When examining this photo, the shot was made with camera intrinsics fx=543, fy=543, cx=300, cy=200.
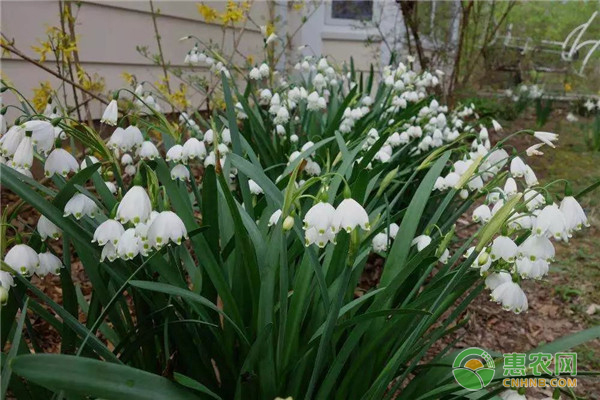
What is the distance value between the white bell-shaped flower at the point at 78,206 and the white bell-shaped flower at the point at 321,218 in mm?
509

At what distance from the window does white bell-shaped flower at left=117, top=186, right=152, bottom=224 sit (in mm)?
6564

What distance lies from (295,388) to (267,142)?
1.63 m

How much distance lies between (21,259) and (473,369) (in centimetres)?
112

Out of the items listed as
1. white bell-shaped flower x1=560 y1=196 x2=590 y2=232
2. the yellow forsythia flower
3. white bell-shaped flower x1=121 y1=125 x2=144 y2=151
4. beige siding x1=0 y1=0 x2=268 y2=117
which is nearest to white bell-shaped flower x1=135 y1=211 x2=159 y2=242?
white bell-shaped flower x1=121 y1=125 x2=144 y2=151

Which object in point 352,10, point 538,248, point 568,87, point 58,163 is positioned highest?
point 352,10

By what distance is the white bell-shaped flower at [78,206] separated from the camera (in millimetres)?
1206

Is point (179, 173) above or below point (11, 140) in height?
below

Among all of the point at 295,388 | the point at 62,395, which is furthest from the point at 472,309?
the point at 62,395

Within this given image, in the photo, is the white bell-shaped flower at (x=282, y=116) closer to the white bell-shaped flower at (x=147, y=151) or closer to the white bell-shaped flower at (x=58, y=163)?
the white bell-shaped flower at (x=147, y=151)

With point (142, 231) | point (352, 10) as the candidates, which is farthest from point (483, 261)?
point (352, 10)

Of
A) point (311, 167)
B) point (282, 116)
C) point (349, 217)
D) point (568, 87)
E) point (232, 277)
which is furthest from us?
point (568, 87)

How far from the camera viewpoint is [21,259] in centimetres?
119

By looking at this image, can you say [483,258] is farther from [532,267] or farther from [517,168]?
[517,168]

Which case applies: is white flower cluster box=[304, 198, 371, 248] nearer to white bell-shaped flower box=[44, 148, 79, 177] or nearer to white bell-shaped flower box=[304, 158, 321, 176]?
white bell-shaped flower box=[44, 148, 79, 177]
